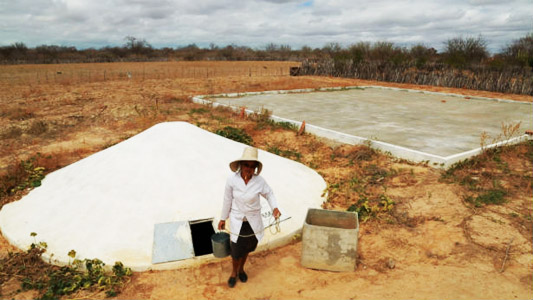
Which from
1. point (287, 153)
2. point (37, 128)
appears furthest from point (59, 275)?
point (37, 128)

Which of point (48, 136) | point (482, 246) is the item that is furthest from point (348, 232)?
point (48, 136)

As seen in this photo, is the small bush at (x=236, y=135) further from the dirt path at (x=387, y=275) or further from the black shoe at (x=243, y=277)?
the black shoe at (x=243, y=277)

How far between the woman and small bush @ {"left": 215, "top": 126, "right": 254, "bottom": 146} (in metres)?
4.40

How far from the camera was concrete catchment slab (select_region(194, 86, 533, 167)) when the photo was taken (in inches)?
272

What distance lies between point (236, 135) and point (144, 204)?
150 inches

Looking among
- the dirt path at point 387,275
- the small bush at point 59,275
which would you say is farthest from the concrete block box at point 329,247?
the small bush at point 59,275

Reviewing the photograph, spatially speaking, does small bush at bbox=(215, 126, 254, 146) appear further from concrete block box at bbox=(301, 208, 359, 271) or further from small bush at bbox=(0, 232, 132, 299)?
small bush at bbox=(0, 232, 132, 299)

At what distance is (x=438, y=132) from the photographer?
799 centimetres

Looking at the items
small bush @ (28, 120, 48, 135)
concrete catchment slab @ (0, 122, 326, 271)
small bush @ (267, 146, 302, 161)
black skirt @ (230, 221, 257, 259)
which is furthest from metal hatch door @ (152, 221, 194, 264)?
small bush @ (28, 120, 48, 135)

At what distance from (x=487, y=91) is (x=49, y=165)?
18.2 metres

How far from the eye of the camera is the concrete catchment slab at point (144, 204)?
377 centimetres

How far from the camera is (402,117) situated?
973cm

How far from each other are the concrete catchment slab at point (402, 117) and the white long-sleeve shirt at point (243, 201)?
4.09 m

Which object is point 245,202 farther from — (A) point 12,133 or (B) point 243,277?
(A) point 12,133
